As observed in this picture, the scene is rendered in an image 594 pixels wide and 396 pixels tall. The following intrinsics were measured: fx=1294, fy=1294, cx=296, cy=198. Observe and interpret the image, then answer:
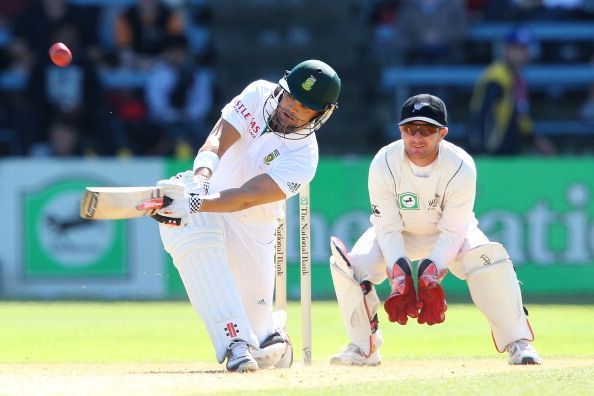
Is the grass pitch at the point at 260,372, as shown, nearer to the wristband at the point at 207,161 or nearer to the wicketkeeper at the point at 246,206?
the wicketkeeper at the point at 246,206

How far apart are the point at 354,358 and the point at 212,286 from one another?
1.16m

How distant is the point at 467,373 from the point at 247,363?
47.2 inches

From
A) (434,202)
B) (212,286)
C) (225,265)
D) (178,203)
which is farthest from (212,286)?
(434,202)

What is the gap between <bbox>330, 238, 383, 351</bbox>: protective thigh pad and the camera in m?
7.90

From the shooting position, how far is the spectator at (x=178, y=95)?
1487 cm

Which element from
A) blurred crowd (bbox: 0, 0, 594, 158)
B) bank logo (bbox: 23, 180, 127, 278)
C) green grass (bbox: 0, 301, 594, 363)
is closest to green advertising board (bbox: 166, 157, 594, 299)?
bank logo (bbox: 23, 180, 127, 278)

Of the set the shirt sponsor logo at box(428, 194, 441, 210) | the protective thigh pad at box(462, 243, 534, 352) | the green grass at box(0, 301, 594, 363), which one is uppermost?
the shirt sponsor logo at box(428, 194, 441, 210)

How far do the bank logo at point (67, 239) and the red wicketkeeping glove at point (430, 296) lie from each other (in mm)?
6070

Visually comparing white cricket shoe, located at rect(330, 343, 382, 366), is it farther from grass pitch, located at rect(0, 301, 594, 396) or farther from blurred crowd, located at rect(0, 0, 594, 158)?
blurred crowd, located at rect(0, 0, 594, 158)

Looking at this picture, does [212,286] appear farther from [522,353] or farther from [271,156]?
[522,353]

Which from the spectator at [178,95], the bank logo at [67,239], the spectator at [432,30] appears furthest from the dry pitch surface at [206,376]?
the spectator at [432,30]

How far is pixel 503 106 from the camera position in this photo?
570 inches

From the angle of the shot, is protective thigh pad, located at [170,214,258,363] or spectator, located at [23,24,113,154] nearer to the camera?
protective thigh pad, located at [170,214,258,363]

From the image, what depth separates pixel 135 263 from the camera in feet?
42.8
